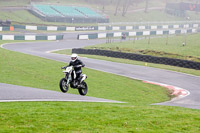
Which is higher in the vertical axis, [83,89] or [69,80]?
[69,80]

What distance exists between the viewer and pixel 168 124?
400 inches

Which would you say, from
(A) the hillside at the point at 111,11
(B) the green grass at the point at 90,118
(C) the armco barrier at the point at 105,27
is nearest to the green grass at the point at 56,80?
(B) the green grass at the point at 90,118

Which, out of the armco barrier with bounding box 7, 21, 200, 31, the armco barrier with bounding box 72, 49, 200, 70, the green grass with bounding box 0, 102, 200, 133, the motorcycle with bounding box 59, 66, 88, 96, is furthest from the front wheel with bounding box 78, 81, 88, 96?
the armco barrier with bounding box 7, 21, 200, 31

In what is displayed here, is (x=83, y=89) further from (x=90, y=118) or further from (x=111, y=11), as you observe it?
(x=111, y=11)

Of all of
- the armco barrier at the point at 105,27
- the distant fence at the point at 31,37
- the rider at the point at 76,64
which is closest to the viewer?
the rider at the point at 76,64

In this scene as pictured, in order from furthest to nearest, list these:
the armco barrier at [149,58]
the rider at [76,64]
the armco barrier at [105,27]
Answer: the armco barrier at [105,27]
the armco barrier at [149,58]
the rider at [76,64]

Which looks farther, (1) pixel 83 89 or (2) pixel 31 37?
(2) pixel 31 37

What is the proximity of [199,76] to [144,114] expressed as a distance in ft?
62.0

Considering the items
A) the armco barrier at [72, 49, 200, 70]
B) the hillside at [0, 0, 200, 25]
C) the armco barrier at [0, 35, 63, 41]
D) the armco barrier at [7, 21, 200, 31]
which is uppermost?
the hillside at [0, 0, 200, 25]

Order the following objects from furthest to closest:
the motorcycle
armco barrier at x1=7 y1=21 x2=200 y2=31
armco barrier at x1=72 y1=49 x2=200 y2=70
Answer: armco barrier at x1=7 y1=21 x2=200 y2=31
armco barrier at x1=72 y1=49 x2=200 y2=70
the motorcycle

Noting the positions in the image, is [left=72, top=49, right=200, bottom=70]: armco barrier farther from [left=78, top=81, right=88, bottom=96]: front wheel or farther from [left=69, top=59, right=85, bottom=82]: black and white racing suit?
[left=69, top=59, right=85, bottom=82]: black and white racing suit

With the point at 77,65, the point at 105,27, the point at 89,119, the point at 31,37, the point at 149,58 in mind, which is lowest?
the point at 89,119

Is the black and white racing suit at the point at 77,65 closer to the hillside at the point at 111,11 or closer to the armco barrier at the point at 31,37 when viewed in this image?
the armco barrier at the point at 31,37

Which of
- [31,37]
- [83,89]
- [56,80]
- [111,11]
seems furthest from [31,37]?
[111,11]
